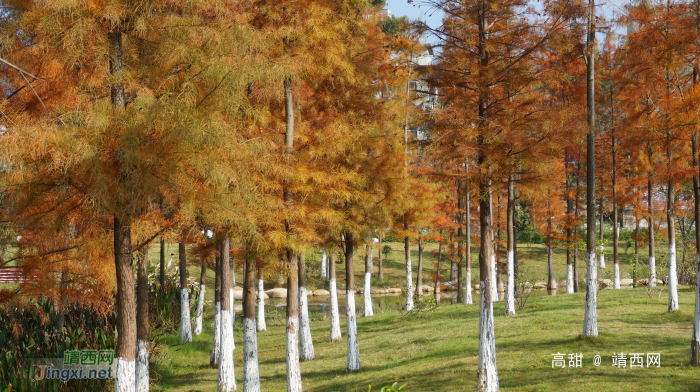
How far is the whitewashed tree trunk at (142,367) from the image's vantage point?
11391mm

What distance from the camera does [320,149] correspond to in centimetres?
1312

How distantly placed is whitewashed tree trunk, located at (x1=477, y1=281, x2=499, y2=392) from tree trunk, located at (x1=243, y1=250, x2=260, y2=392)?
530 centimetres

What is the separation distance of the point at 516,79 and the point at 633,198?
1606cm

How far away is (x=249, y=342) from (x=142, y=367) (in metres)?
2.43

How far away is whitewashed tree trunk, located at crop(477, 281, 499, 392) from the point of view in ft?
34.0

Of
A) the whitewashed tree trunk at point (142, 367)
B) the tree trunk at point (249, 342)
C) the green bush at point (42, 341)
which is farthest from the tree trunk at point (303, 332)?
the whitewashed tree trunk at point (142, 367)

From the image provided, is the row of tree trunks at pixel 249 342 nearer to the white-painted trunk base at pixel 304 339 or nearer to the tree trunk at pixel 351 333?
the tree trunk at pixel 351 333

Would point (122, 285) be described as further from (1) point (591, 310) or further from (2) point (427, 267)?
(2) point (427, 267)

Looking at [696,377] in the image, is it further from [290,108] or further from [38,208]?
[38,208]

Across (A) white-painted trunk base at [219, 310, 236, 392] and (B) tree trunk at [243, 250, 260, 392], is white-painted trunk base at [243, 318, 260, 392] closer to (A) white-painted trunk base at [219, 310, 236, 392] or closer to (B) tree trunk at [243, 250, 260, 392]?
(B) tree trunk at [243, 250, 260, 392]

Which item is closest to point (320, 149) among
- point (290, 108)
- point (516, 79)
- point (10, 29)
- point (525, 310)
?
point (290, 108)

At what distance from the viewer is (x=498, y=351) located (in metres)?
13.8

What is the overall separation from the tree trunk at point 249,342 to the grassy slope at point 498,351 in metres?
1.79

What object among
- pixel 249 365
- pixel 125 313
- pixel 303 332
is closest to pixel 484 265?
pixel 249 365
